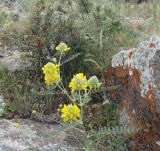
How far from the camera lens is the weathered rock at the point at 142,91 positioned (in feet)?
11.5

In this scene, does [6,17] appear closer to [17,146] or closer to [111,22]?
[111,22]

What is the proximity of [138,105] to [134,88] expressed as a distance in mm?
147

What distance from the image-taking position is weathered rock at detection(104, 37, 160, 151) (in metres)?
3.52

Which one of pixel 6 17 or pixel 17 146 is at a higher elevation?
pixel 6 17

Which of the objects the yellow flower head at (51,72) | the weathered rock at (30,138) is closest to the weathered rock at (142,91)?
the weathered rock at (30,138)

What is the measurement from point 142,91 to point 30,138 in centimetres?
102

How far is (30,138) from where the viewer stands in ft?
13.0

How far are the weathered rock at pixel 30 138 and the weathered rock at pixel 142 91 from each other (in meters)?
0.52

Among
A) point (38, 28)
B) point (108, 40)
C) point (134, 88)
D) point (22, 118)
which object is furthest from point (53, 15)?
point (134, 88)

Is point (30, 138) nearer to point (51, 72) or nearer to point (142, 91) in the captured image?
point (142, 91)

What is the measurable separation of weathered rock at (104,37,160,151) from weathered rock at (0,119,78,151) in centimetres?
52

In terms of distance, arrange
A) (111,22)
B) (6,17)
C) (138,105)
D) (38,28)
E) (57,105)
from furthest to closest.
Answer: (6,17), (111,22), (38,28), (57,105), (138,105)

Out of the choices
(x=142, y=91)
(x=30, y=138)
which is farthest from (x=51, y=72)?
(x=30, y=138)

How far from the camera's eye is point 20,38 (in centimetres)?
510
